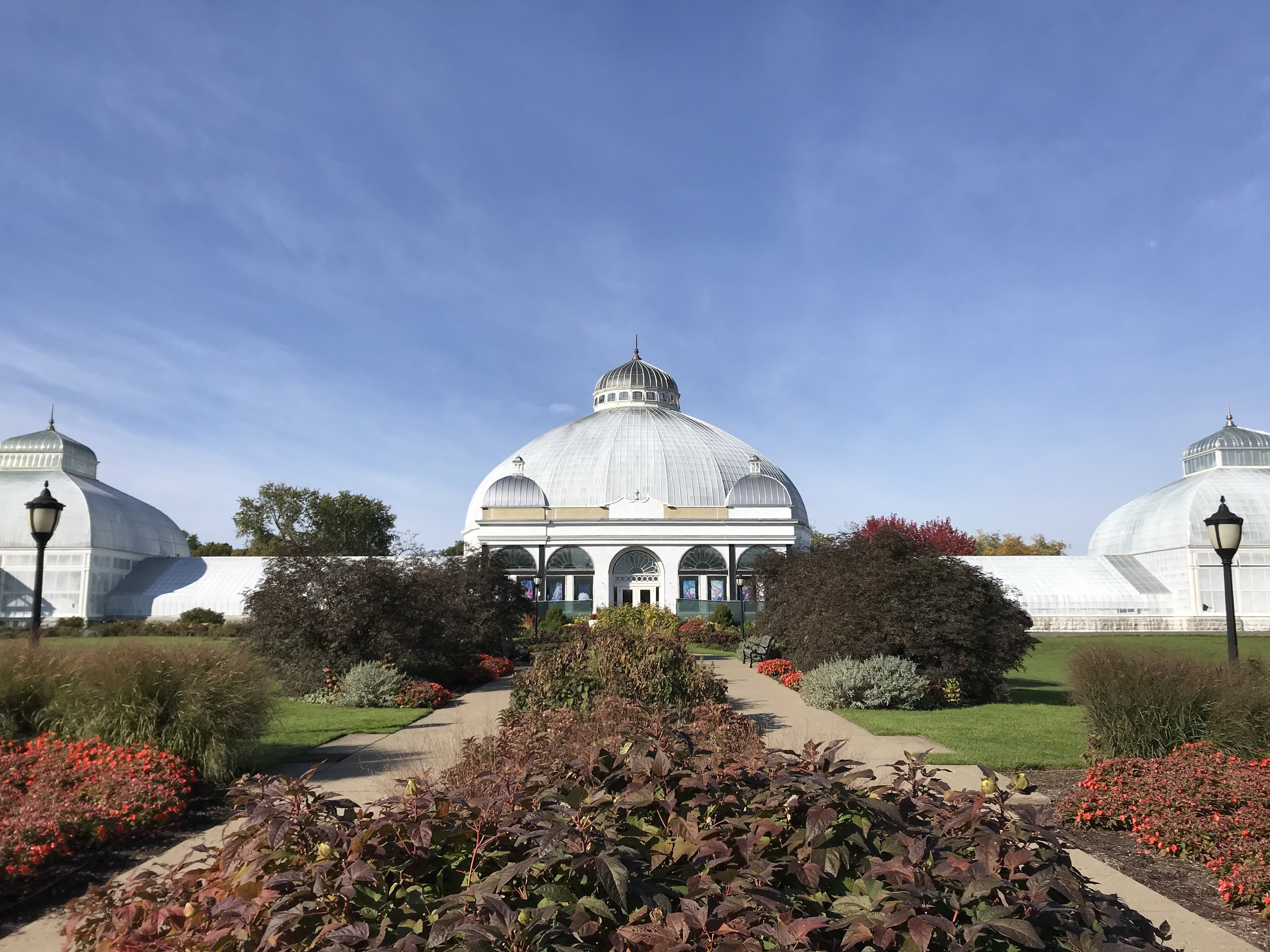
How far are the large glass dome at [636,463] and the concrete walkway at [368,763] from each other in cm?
4152

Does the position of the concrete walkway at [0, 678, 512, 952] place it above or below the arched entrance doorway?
below

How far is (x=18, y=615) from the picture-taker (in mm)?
43875

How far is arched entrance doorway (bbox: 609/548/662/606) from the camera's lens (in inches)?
2068

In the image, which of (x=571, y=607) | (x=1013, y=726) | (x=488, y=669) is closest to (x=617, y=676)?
(x=1013, y=726)

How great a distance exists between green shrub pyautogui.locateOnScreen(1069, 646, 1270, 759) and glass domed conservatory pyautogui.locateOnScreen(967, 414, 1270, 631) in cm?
3911

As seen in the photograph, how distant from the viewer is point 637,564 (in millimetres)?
53625

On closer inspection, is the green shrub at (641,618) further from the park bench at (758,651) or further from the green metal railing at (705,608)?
the green metal railing at (705,608)

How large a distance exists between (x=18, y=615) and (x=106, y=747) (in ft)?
148

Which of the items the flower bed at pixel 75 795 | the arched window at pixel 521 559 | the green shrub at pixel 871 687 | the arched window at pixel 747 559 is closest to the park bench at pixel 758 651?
the green shrub at pixel 871 687

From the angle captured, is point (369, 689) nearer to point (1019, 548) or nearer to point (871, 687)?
point (871, 687)

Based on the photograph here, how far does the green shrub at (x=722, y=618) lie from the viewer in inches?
1548

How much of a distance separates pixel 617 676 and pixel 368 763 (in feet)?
12.4

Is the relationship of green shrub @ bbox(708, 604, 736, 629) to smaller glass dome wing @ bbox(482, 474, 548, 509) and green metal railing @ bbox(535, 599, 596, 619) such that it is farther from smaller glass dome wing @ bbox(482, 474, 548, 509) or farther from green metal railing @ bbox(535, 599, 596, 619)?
smaller glass dome wing @ bbox(482, 474, 548, 509)

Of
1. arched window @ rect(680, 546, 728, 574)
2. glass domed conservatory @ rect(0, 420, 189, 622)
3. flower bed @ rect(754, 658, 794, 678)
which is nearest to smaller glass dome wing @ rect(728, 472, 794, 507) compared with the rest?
arched window @ rect(680, 546, 728, 574)
